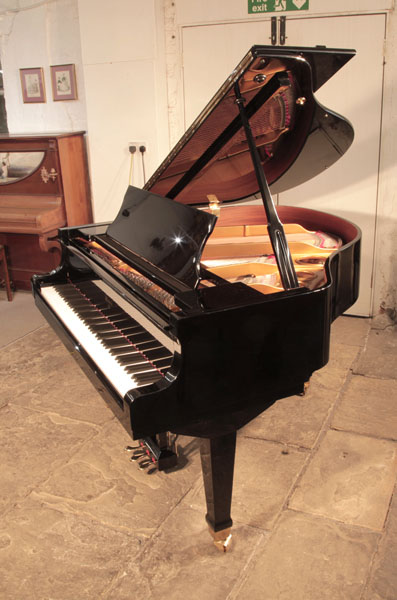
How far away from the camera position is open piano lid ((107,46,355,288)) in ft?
5.95

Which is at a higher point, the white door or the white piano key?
the white door

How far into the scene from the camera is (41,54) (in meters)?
4.55

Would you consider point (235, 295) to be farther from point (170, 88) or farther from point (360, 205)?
point (170, 88)

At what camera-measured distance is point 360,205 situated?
12.6ft

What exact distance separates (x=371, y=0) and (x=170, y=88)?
4.82 feet

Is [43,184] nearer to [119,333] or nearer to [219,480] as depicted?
[119,333]

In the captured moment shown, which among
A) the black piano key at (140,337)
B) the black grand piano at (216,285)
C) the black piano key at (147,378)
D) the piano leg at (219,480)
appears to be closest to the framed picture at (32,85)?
the black grand piano at (216,285)

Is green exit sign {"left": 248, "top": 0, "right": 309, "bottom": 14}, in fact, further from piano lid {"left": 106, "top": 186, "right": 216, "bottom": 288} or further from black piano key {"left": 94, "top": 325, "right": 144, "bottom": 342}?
black piano key {"left": 94, "top": 325, "right": 144, "bottom": 342}

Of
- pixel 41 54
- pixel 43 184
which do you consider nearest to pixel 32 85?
pixel 41 54

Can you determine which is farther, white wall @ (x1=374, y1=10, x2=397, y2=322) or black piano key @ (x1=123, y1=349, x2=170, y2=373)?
white wall @ (x1=374, y1=10, x2=397, y2=322)

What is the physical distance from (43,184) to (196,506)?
119 inches

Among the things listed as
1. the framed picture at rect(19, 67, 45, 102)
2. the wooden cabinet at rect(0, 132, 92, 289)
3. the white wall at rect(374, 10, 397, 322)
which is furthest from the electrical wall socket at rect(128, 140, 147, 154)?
the white wall at rect(374, 10, 397, 322)

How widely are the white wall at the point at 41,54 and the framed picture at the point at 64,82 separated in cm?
4

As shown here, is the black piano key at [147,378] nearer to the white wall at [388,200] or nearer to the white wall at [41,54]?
the white wall at [388,200]
